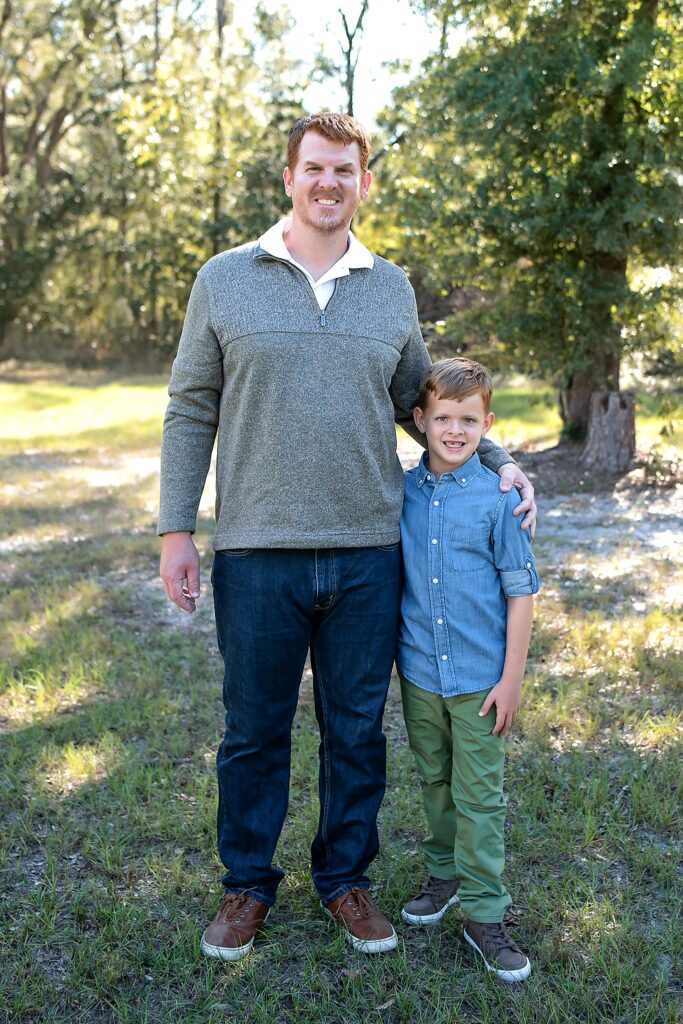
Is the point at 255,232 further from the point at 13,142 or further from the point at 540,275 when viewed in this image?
the point at 13,142

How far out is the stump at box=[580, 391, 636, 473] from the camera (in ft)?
32.8

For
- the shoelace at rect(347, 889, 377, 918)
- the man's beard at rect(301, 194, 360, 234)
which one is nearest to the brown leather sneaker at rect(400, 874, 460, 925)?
the shoelace at rect(347, 889, 377, 918)

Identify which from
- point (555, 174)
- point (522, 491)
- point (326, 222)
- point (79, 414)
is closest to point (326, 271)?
point (326, 222)

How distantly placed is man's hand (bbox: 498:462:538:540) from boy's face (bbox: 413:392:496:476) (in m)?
0.11

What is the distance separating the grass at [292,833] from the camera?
263 centimetres

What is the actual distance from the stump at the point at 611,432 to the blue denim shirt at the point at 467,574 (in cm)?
768

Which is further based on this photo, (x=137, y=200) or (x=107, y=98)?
(x=107, y=98)

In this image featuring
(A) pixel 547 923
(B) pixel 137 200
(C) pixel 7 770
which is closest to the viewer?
(A) pixel 547 923

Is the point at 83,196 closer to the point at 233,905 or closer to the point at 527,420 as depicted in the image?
the point at 527,420

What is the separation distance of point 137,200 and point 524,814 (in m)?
22.2

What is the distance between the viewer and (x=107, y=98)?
26.0 m

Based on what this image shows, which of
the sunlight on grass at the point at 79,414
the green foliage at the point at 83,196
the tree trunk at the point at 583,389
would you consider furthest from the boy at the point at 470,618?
the green foliage at the point at 83,196

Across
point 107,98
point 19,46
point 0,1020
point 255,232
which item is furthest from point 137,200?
point 0,1020

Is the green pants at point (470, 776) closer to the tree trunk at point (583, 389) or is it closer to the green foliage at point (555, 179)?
the green foliage at point (555, 179)
